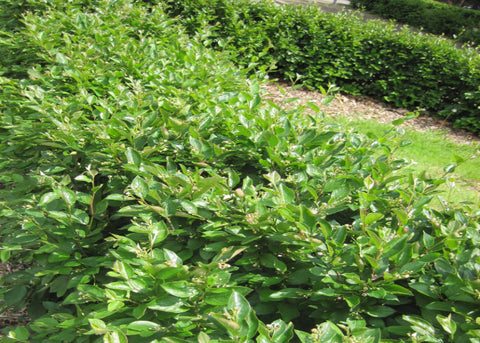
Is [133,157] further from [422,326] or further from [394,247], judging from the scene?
[422,326]

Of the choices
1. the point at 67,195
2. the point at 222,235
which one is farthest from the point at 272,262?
the point at 67,195

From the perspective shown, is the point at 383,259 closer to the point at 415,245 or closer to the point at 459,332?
the point at 415,245

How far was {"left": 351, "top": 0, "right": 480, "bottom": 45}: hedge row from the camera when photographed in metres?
19.1

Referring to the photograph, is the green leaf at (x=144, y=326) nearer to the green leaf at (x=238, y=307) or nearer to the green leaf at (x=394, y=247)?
the green leaf at (x=238, y=307)

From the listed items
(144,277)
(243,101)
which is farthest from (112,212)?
(243,101)

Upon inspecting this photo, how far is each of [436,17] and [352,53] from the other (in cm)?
1503

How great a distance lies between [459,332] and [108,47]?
11.1 ft

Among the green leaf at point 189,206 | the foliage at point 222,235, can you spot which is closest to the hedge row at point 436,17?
the foliage at point 222,235

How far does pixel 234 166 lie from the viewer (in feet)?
7.38

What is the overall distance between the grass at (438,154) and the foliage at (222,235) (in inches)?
133

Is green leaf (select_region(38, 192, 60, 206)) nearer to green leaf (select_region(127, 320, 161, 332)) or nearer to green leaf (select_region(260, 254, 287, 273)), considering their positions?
green leaf (select_region(127, 320, 161, 332))

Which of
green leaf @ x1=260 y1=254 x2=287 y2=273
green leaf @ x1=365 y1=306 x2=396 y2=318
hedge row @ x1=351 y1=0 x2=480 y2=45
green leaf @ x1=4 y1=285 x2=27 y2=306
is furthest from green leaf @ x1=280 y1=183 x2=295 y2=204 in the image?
hedge row @ x1=351 y1=0 x2=480 y2=45

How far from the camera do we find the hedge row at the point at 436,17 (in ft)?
62.7

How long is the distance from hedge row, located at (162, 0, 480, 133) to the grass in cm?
98
